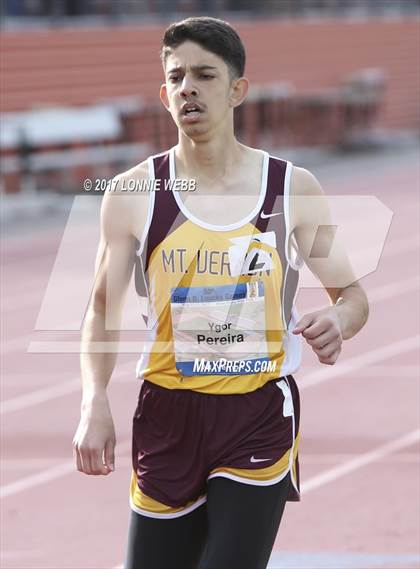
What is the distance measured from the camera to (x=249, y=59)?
2756cm

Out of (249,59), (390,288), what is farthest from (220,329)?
(249,59)

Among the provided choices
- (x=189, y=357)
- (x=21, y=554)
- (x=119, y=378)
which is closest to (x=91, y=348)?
(x=189, y=357)

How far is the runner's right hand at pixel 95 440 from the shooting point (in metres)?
3.35

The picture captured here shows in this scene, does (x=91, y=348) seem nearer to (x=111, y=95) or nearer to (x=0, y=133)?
Result: (x=0, y=133)

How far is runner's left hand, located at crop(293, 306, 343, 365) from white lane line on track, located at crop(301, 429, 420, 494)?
353 centimetres

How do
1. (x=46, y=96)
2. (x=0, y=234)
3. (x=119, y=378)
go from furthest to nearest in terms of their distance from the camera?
(x=46, y=96)
(x=0, y=234)
(x=119, y=378)

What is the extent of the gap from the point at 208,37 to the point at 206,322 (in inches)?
27.4

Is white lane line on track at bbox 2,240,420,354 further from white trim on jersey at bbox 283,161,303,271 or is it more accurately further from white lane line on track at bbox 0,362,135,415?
white trim on jersey at bbox 283,161,303,271

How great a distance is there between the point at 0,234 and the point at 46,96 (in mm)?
5827

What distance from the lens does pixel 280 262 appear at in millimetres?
3426

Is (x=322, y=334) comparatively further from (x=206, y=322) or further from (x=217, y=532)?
(x=217, y=532)

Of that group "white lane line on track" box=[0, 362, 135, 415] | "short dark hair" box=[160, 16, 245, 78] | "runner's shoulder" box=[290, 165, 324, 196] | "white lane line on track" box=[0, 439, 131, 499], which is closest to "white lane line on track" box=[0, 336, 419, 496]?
"white lane line on track" box=[0, 439, 131, 499]

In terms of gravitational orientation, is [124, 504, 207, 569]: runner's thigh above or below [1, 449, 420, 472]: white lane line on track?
above

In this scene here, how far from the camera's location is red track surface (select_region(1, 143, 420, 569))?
19.0 ft
